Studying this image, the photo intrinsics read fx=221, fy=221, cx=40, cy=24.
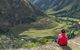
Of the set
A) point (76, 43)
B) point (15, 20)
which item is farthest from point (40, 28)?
point (76, 43)

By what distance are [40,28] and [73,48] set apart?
548 ft

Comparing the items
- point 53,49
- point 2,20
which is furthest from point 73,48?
point 2,20

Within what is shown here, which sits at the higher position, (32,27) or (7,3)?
(7,3)

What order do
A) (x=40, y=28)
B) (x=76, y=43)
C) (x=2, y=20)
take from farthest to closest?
(x=40, y=28), (x=2, y=20), (x=76, y=43)

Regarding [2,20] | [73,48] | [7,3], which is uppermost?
[7,3]

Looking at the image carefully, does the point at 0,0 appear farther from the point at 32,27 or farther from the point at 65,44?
the point at 65,44

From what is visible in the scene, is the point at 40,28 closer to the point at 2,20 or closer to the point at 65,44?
the point at 2,20

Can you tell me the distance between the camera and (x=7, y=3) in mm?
198000

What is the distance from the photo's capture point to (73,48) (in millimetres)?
28219

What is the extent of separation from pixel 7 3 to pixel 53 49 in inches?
6856

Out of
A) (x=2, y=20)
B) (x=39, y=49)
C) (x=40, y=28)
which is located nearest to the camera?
(x=39, y=49)

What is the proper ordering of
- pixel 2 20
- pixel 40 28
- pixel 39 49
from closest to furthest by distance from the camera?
pixel 39 49 → pixel 2 20 → pixel 40 28

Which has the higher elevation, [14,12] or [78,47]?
[14,12]

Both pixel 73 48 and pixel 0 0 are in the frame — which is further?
pixel 0 0
